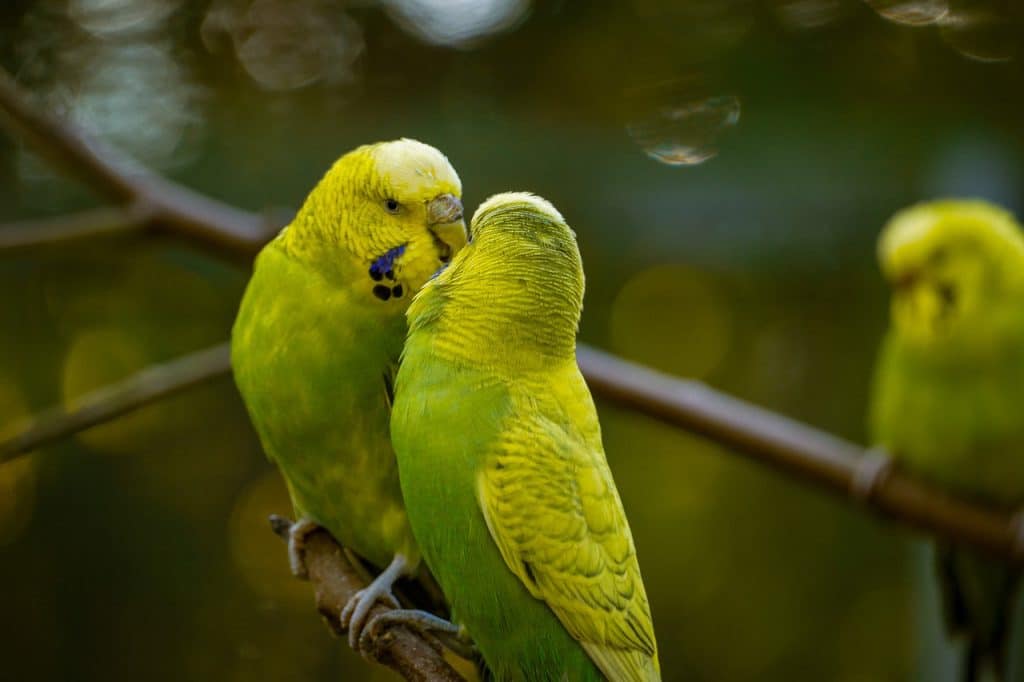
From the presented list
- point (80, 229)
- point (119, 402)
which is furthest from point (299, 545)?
point (80, 229)

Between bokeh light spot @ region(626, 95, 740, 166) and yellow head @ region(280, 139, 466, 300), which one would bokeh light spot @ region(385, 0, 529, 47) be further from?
yellow head @ region(280, 139, 466, 300)

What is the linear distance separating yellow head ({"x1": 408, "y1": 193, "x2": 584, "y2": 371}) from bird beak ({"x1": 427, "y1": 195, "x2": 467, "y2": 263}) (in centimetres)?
2

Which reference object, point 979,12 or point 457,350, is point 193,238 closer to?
point 457,350

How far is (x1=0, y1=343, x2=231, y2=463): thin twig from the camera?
0.96 metres

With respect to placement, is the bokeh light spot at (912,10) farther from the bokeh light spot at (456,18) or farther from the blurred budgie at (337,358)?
the blurred budgie at (337,358)

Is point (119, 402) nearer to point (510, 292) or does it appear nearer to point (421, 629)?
point (421, 629)

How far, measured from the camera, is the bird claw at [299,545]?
2.32ft

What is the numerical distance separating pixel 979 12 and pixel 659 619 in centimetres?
106

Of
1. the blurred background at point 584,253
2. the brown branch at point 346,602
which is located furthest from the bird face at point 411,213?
the blurred background at point 584,253

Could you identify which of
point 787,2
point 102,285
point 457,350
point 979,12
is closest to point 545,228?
point 457,350

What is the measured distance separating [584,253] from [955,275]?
2.22 feet

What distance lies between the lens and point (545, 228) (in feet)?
1.57

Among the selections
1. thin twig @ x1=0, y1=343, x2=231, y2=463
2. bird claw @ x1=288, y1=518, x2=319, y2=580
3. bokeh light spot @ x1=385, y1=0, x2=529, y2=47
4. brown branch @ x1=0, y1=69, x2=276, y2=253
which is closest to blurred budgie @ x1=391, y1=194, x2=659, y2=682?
bird claw @ x1=288, y1=518, x2=319, y2=580

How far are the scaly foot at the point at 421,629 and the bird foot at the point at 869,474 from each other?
0.76 meters
